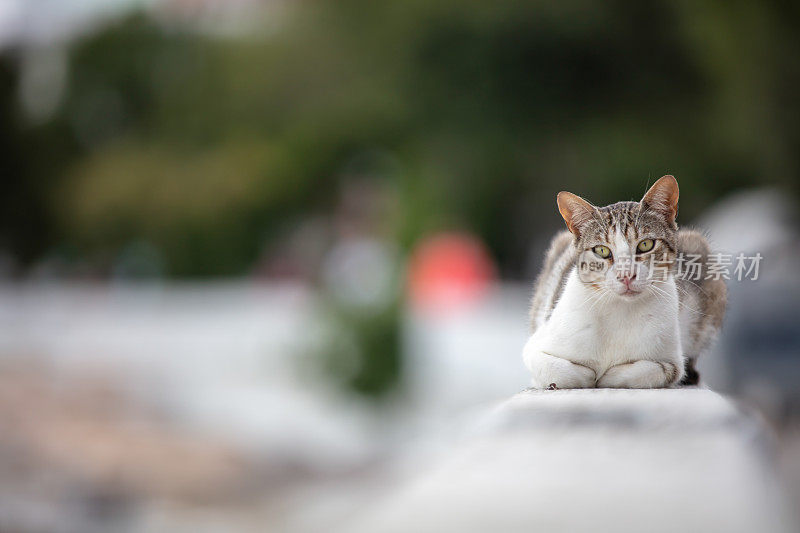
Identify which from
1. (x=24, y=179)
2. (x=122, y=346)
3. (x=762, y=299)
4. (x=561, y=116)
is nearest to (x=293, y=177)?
(x=122, y=346)

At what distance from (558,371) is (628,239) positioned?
83 millimetres

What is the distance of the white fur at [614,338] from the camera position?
531 mm

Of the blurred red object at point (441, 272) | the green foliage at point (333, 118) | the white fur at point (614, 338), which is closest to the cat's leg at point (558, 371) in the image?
the white fur at point (614, 338)

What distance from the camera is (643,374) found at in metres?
0.53

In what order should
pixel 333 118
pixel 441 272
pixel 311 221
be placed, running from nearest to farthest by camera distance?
pixel 441 272, pixel 333 118, pixel 311 221

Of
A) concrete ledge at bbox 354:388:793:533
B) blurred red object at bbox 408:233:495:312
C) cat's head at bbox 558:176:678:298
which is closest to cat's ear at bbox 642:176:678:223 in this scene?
cat's head at bbox 558:176:678:298

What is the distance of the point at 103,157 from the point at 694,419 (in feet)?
52.5

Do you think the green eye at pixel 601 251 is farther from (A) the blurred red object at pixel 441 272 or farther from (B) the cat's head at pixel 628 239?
(A) the blurred red object at pixel 441 272

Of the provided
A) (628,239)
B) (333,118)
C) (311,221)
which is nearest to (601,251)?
(628,239)

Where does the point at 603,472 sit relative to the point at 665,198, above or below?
below

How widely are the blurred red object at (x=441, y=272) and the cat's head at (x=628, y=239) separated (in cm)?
772

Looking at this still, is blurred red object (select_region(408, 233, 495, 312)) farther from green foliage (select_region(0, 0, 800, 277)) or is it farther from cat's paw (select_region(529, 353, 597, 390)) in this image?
cat's paw (select_region(529, 353, 597, 390))

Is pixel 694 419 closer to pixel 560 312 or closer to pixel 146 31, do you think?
pixel 560 312

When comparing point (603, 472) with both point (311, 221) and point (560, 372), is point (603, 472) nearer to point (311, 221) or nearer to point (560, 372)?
point (560, 372)
